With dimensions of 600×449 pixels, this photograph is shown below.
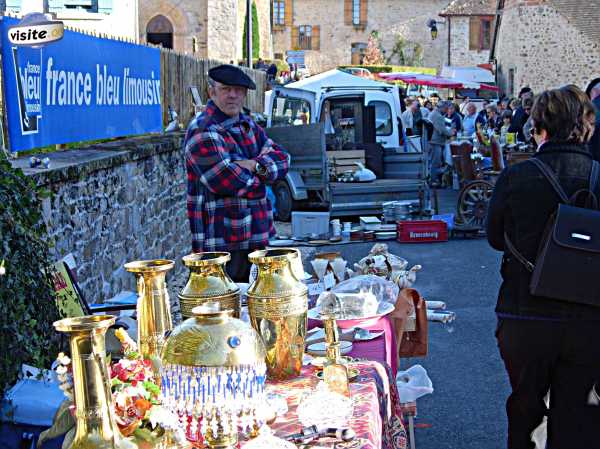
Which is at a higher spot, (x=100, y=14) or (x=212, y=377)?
(x=100, y=14)

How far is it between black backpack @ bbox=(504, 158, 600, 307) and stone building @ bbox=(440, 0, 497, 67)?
57.6 metres

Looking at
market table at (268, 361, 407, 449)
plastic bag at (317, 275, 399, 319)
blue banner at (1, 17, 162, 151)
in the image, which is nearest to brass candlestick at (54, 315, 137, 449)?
market table at (268, 361, 407, 449)

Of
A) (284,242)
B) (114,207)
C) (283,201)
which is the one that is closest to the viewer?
(114,207)

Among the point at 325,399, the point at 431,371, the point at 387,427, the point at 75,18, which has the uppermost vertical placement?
the point at 75,18

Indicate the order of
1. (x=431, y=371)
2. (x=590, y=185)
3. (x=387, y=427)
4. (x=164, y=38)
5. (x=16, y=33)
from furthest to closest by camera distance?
(x=164, y=38) < (x=431, y=371) < (x=16, y=33) < (x=590, y=185) < (x=387, y=427)

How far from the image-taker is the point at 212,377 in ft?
7.11

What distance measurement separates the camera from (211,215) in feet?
16.2

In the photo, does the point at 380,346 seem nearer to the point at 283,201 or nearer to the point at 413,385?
the point at 413,385

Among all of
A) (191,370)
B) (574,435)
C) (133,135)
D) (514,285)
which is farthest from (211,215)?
(133,135)

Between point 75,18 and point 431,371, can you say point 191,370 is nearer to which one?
point 431,371

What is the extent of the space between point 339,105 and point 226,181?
33.8ft

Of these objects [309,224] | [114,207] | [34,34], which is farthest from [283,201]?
[34,34]

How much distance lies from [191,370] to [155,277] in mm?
526

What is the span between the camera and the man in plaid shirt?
4.79 m
